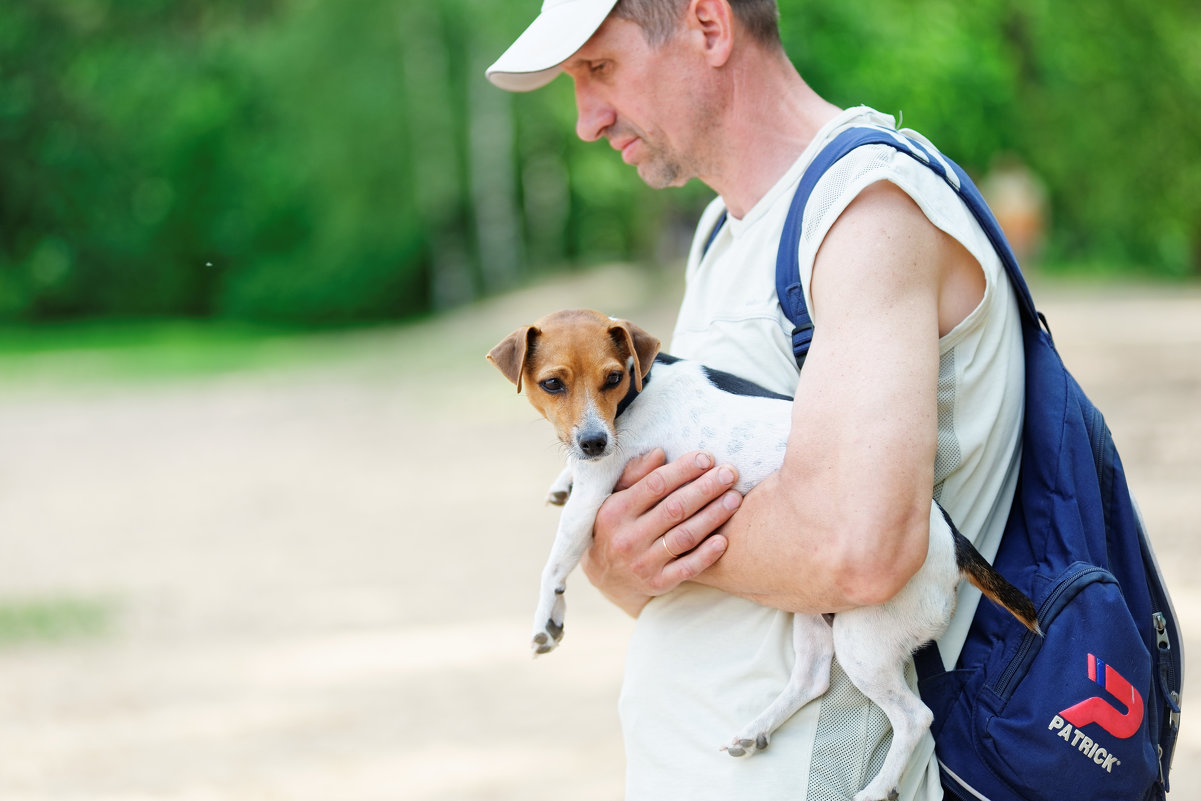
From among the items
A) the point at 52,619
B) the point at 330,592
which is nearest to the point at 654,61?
the point at 330,592

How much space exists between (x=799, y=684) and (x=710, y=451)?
520 millimetres

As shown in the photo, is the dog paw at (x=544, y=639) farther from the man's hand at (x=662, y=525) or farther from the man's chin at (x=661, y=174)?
the man's chin at (x=661, y=174)

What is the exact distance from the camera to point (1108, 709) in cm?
198

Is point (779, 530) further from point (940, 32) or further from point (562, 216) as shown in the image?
point (562, 216)

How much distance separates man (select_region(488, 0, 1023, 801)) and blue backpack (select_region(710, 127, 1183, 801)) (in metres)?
0.05

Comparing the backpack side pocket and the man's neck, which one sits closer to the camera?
the backpack side pocket

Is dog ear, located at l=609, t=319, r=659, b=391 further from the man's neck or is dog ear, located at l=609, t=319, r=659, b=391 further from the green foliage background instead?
the green foliage background

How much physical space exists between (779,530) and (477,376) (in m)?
16.8

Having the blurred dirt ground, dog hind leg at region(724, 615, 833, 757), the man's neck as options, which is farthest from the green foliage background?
dog hind leg at region(724, 615, 833, 757)

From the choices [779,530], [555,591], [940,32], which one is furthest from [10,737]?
[940,32]

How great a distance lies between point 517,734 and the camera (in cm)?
607

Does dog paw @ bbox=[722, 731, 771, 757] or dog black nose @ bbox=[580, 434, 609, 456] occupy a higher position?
dog black nose @ bbox=[580, 434, 609, 456]

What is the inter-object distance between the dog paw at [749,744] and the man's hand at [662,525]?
0.31 meters

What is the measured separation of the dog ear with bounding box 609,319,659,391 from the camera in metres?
2.68
